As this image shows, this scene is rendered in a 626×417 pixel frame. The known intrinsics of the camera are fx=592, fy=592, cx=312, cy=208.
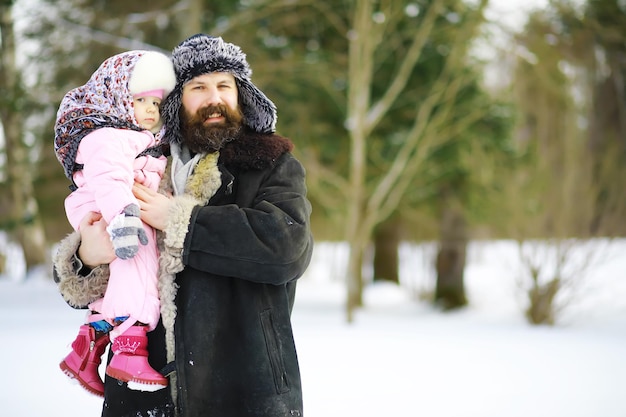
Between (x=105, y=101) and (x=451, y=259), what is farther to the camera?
(x=451, y=259)

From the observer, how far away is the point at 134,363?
173cm

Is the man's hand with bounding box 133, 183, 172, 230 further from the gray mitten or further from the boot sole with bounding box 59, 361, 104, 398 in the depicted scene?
the boot sole with bounding box 59, 361, 104, 398

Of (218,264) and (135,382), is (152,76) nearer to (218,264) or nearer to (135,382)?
(218,264)

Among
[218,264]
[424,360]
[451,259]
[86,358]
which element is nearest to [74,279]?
[86,358]

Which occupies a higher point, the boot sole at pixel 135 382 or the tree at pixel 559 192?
the tree at pixel 559 192

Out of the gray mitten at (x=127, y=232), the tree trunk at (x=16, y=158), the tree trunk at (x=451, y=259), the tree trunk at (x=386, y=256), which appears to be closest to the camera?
the gray mitten at (x=127, y=232)

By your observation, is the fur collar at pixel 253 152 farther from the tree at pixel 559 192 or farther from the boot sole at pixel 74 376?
the tree at pixel 559 192

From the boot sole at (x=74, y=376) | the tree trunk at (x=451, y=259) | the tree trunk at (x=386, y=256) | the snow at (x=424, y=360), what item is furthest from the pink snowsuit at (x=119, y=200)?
the tree trunk at (x=386, y=256)

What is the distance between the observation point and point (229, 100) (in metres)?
1.98

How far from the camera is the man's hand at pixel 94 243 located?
1779 mm

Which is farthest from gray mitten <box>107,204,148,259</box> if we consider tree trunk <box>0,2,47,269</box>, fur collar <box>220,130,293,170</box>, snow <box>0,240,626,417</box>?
tree trunk <box>0,2,47,269</box>

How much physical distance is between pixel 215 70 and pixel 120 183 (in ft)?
1.67

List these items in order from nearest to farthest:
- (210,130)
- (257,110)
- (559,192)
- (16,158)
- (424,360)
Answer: (210,130)
(257,110)
(424,360)
(559,192)
(16,158)

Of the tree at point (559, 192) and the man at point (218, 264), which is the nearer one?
the man at point (218, 264)
